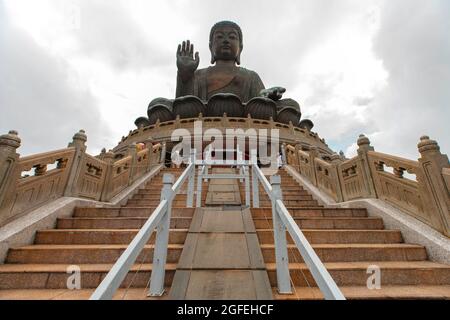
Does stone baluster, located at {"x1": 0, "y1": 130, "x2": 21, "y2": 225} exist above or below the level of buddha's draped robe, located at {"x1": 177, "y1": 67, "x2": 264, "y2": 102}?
below

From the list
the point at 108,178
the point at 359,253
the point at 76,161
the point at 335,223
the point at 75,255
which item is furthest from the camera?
the point at 108,178

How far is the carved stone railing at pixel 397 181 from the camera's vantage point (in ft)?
11.2

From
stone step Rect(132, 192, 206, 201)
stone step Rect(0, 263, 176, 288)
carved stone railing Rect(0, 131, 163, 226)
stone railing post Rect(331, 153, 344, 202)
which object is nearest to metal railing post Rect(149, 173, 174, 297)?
stone step Rect(0, 263, 176, 288)

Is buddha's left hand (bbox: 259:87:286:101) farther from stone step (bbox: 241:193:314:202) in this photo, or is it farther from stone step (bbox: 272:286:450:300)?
stone step (bbox: 272:286:450:300)

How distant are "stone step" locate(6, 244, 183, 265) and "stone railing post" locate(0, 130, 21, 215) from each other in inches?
34.1

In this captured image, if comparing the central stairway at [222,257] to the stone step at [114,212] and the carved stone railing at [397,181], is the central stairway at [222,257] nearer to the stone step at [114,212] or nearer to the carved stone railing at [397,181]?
the stone step at [114,212]

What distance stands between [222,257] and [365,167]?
12.9ft

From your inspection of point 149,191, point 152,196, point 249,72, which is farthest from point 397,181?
point 249,72

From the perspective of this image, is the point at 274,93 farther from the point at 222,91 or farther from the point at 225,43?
the point at 225,43

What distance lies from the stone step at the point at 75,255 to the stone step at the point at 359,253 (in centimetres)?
142

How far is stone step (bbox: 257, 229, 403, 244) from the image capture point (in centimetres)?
340

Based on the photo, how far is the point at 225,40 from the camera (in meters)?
19.8
